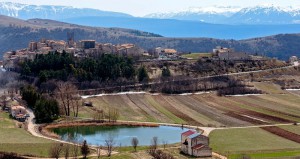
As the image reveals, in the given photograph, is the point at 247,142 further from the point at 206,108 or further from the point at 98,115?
the point at 206,108

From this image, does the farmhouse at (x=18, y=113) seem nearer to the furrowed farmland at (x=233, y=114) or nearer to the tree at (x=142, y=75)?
Result: the furrowed farmland at (x=233, y=114)

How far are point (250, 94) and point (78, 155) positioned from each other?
174ft

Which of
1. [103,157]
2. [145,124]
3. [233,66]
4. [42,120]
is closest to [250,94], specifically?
[233,66]

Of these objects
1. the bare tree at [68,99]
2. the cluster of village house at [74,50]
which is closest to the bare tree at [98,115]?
the bare tree at [68,99]

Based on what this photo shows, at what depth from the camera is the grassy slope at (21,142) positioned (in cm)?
5344

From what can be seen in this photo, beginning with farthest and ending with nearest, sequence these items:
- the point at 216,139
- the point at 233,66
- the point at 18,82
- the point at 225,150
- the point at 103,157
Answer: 1. the point at 233,66
2. the point at 18,82
3. the point at 216,139
4. the point at 225,150
5. the point at 103,157

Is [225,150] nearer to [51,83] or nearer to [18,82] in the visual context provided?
[51,83]

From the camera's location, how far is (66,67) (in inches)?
4006

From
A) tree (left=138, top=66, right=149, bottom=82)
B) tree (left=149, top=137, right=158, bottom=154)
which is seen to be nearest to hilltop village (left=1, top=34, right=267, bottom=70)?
tree (left=138, top=66, right=149, bottom=82)

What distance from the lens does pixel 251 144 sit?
195 feet

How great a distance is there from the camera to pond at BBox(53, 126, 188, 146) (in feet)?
204

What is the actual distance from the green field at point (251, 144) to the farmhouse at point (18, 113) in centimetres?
2634

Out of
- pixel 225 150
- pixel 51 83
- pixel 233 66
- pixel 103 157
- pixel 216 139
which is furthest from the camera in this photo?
pixel 233 66

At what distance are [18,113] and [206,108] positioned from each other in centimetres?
2904
